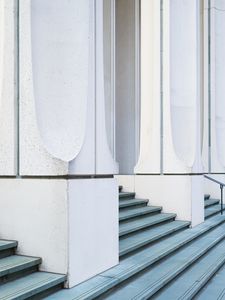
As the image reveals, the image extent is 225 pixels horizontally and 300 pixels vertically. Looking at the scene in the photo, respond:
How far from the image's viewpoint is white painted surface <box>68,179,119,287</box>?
3.49 metres

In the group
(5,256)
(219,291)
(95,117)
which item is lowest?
(219,291)

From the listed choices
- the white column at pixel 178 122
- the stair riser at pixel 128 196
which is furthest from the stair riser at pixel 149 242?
the stair riser at pixel 128 196

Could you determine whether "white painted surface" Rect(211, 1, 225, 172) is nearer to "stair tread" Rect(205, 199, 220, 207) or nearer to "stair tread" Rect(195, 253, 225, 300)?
"stair tread" Rect(205, 199, 220, 207)

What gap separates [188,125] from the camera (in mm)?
7680

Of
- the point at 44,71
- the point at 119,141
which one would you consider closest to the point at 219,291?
the point at 44,71

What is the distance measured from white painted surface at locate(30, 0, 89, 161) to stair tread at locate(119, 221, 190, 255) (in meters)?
1.57

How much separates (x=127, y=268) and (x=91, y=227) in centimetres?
68

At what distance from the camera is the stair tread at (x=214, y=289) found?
14.2 feet

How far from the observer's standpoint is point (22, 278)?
10.9ft

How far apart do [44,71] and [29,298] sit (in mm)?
1976

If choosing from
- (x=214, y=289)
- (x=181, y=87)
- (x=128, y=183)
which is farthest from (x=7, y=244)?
(x=181, y=87)

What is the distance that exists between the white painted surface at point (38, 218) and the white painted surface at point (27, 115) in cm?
15

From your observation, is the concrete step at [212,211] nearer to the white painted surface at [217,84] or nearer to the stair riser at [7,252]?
the white painted surface at [217,84]

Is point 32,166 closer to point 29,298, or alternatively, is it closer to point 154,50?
point 29,298
